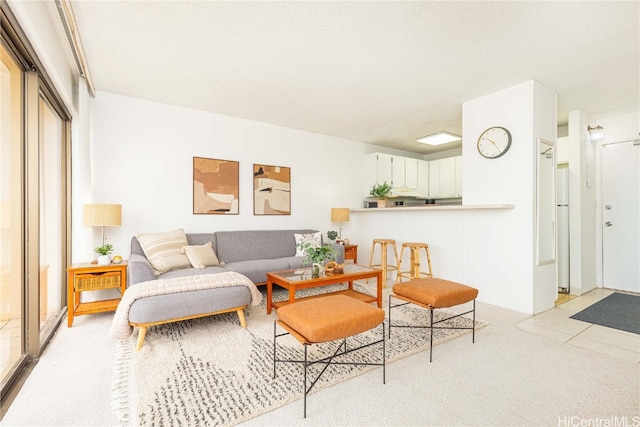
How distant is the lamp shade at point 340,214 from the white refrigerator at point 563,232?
3115 mm

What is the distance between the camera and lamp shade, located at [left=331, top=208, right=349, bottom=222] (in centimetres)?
530

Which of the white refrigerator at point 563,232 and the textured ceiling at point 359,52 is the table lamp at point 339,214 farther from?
Result: the white refrigerator at point 563,232

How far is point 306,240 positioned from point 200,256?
168cm

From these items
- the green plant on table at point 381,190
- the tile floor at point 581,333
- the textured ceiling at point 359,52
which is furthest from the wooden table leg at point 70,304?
the green plant on table at point 381,190

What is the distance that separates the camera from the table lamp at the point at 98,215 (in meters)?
2.99

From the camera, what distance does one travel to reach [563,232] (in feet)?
13.9

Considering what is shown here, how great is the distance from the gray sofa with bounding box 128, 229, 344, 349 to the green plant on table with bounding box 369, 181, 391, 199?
1503mm

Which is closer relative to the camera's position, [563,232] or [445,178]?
[563,232]

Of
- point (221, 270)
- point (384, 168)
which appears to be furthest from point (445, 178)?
point (221, 270)

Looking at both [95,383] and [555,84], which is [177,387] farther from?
[555,84]

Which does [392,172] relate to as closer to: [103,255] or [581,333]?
[581,333]

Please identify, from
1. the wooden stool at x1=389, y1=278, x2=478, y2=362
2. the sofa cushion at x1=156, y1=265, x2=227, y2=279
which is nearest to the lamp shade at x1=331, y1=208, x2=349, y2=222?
the sofa cushion at x1=156, y1=265, x2=227, y2=279

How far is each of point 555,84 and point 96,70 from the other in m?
4.97

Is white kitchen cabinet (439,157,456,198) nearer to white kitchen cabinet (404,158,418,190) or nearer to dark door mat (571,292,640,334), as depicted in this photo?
white kitchen cabinet (404,158,418,190)
